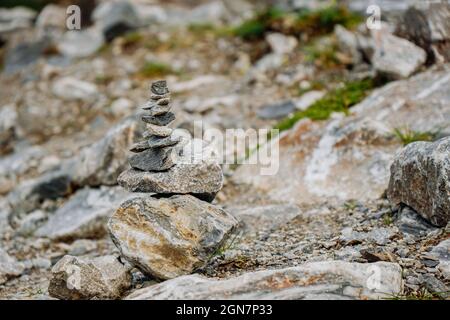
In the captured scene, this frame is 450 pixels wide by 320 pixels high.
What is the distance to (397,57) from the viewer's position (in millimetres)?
10469

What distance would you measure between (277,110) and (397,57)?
2.36 metres

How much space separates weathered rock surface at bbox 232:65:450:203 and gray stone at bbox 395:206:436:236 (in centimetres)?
108

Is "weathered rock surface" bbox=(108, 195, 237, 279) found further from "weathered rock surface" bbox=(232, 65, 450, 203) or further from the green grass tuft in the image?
the green grass tuft

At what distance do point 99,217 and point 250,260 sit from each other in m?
3.32

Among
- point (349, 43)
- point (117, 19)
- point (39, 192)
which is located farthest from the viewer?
point (117, 19)

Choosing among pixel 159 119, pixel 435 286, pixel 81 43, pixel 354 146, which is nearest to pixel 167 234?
pixel 159 119

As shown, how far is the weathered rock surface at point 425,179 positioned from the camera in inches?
246

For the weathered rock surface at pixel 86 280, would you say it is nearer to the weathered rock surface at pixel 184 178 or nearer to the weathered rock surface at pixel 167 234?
the weathered rock surface at pixel 167 234

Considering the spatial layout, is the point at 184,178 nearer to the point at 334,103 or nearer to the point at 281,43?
the point at 334,103

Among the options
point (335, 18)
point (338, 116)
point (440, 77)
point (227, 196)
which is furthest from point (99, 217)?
point (335, 18)

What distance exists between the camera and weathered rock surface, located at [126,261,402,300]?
5.18 metres

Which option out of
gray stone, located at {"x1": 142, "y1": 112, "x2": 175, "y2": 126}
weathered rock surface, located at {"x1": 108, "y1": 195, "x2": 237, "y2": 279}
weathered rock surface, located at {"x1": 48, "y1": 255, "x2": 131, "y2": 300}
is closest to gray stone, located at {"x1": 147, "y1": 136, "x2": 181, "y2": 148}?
gray stone, located at {"x1": 142, "y1": 112, "x2": 175, "y2": 126}

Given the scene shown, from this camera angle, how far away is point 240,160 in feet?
32.7

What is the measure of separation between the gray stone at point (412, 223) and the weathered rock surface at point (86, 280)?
3.05 metres
